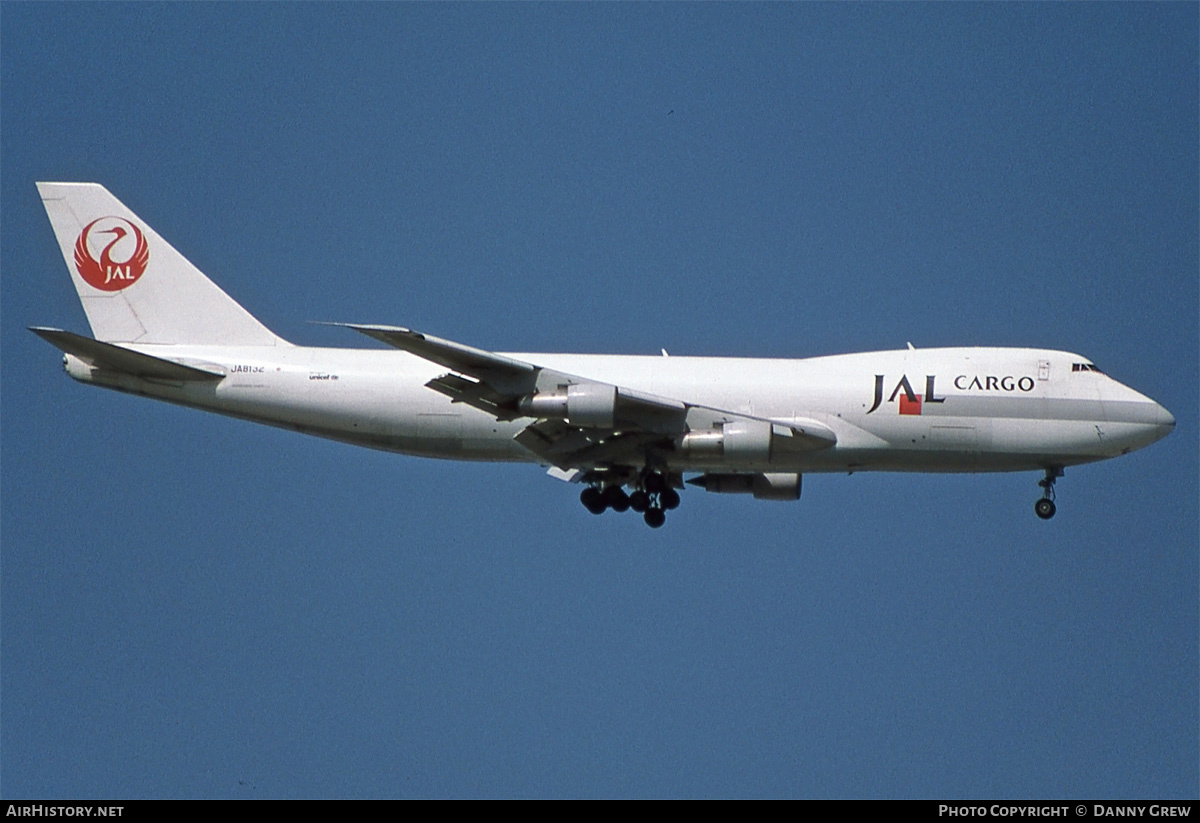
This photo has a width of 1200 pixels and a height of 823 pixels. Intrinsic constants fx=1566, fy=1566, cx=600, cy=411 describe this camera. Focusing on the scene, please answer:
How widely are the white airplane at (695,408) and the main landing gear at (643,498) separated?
0.04m

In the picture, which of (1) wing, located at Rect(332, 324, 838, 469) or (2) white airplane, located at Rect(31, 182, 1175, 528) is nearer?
(1) wing, located at Rect(332, 324, 838, 469)

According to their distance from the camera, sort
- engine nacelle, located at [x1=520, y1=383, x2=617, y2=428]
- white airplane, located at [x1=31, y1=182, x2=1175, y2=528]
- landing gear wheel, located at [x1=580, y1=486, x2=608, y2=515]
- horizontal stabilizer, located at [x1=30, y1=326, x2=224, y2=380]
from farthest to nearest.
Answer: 1. landing gear wheel, located at [x1=580, y1=486, x2=608, y2=515]
2. white airplane, located at [x1=31, y1=182, x2=1175, y2=528]
3. horizontal stabilizer, located at [x1=30, y1=326, x2=224, y2=380]
4. engine nacelle, located at [x1=520, y1=383, x2=617, y2=428]

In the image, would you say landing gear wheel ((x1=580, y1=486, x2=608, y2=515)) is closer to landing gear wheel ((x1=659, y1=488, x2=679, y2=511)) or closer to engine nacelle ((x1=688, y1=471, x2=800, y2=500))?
landing gear wheel ((x1=659, y1=488, x2=679, y2=511))

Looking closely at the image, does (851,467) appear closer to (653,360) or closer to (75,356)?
(653,360)

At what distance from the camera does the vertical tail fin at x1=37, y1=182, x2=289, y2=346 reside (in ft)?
124

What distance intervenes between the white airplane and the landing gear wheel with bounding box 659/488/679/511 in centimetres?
5

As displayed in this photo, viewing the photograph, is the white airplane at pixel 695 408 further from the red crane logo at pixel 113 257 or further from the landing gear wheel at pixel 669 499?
the red crane logo at pixel 113 257

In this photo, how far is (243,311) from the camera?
37844 mm

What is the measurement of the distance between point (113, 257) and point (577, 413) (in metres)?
13.2

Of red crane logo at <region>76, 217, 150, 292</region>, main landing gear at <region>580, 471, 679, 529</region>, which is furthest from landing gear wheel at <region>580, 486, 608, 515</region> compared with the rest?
red crane logo at <region>76, 217, 150, 292</region>

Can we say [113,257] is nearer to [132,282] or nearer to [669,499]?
[132,282]
